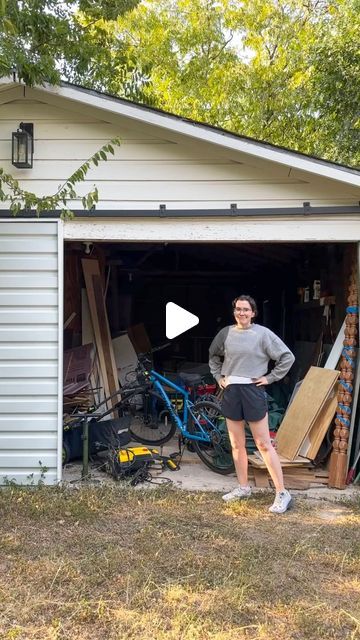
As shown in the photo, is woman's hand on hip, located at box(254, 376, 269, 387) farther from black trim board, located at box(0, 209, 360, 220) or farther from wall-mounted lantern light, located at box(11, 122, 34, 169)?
wall-mounted lantern light, located at box(11, 122, 34, 169)

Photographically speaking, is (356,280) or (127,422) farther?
(127,422)

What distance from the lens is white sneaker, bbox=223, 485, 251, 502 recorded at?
165 inches

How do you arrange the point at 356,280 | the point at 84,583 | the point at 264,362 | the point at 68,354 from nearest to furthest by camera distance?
the point at 84,583
the point at 264,362
the point at 356,280
the point at 68,354

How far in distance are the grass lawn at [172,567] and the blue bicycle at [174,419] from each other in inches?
31.4

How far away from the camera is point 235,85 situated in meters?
12.5

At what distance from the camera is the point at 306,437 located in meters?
4.71

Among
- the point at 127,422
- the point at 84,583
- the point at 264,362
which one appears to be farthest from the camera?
the point at 127,422

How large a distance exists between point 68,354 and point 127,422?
1.31m

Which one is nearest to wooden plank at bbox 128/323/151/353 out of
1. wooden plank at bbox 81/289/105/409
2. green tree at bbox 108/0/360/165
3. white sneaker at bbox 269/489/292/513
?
wooden plank at bbox 81/289/105/409

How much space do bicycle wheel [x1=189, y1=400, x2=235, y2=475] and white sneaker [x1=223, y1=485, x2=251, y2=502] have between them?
0.68 meters

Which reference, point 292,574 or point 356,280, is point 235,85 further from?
point 292,574

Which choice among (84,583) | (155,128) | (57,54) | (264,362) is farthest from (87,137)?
(84,583)

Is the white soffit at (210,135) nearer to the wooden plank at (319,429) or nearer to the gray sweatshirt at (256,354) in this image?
the gray sweatshirt at (256,354)

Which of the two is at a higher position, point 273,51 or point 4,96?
point 273,51
